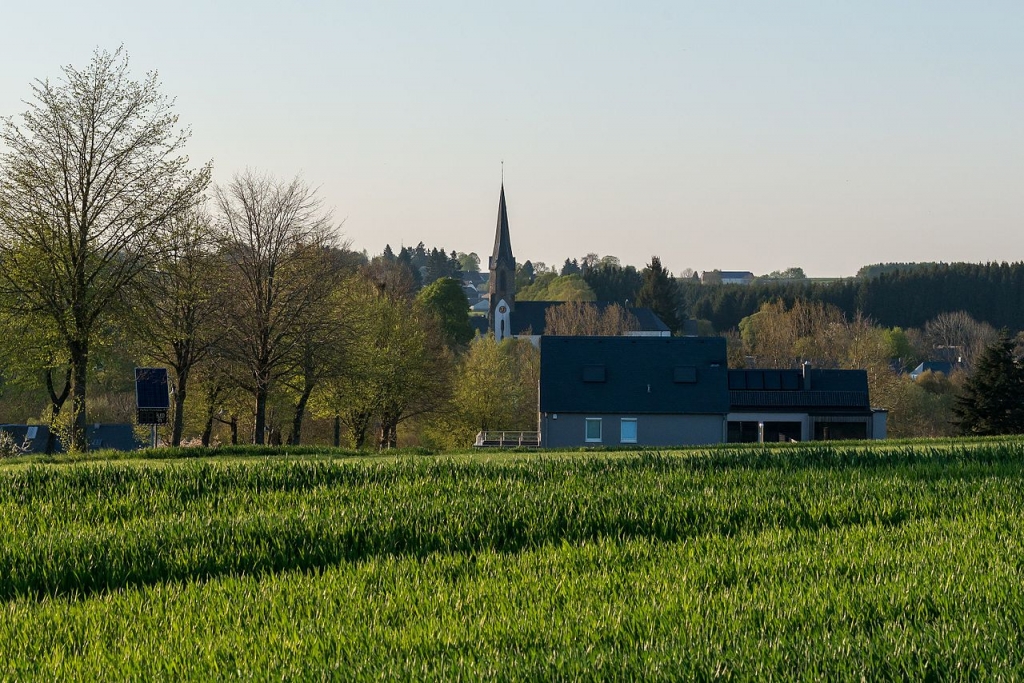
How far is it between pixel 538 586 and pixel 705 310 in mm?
155013

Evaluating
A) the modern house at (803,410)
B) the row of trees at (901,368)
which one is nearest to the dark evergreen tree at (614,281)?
the row of trees at (901,368)

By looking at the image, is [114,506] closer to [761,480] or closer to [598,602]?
[598,602]

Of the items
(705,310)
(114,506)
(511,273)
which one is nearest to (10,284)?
(114,506)

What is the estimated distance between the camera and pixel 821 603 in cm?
816

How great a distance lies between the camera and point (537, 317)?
12681 cm

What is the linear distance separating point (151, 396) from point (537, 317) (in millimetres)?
94016

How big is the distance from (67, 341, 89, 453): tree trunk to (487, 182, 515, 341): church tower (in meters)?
95.8

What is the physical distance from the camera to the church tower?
5000 inches

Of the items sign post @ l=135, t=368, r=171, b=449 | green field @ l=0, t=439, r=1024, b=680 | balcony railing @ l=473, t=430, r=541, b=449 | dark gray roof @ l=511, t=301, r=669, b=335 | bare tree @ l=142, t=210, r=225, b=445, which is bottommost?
balcony railing @ l=473, t=430, r=541, b=449

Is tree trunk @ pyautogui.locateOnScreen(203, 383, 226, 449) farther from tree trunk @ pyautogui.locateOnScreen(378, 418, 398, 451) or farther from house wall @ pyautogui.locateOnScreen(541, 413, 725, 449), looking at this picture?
house wall @ pyautogui.locateOnScreen(541, 413, 725, 449)

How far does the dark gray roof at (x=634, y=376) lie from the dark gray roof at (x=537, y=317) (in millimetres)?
73667

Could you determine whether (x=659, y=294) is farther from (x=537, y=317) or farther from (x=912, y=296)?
(x=912, y=296)

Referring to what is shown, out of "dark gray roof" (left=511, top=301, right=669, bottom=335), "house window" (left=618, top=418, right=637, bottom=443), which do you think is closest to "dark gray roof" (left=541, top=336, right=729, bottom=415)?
"house window" (left=618, top=418, right=637, bottom=443)

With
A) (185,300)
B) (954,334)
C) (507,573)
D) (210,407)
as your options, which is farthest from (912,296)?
(507,573)
